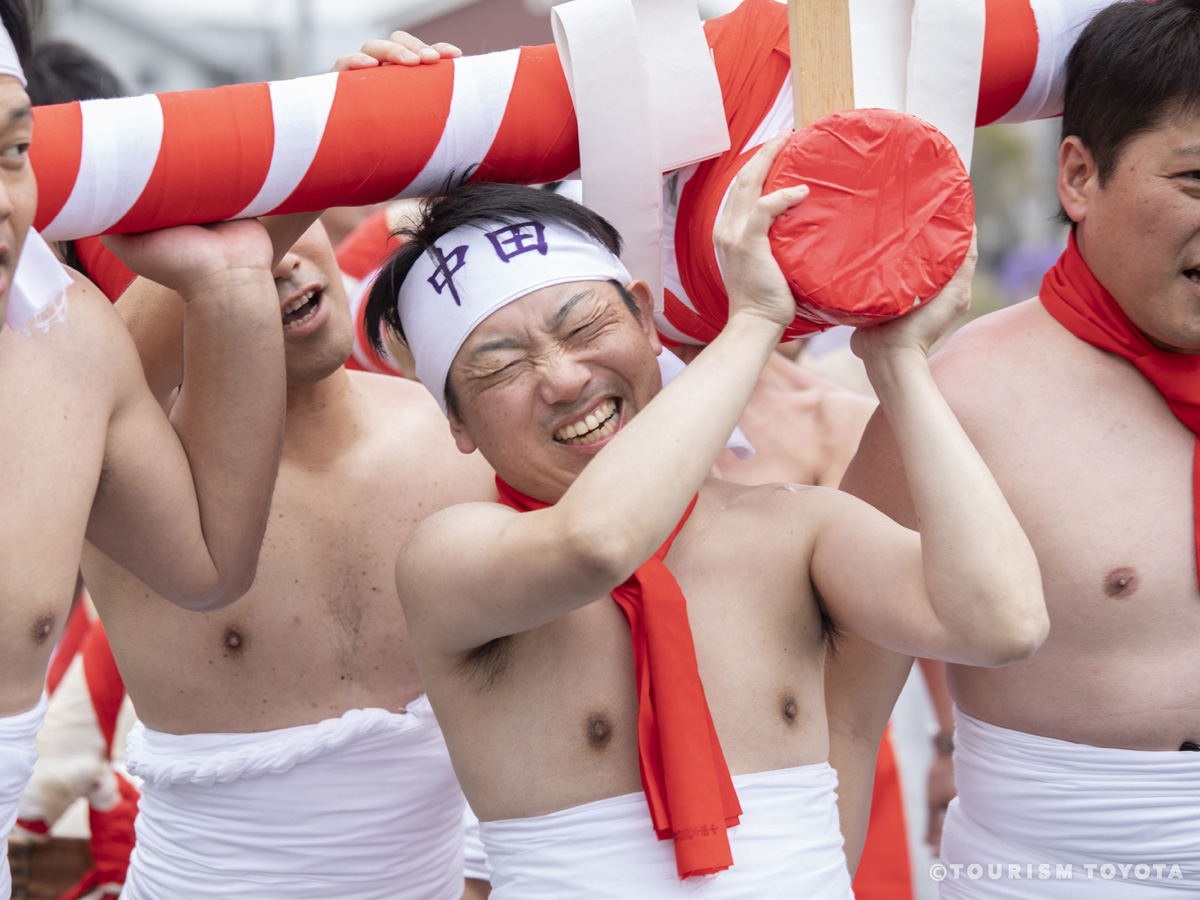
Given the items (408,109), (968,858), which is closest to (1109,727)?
(968,858)

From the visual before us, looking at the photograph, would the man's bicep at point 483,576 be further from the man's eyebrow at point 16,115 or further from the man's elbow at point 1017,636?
the man's eyebrow at point 16,115

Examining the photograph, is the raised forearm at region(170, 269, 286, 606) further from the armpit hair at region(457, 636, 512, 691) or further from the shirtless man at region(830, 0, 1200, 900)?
the shirtless man at region(830, 0, 1200, 900)

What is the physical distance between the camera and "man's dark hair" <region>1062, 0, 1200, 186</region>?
2.04m

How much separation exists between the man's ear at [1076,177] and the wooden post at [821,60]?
55cm

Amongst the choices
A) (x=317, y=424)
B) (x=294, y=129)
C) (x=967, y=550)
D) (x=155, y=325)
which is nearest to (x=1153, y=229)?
(x=967, y=550)

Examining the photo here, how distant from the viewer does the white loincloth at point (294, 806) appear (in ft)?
8.14

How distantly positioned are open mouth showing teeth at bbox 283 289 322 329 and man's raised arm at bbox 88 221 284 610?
352 mm

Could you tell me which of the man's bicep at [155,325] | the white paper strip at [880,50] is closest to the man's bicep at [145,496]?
the man's bicep at [155,325]

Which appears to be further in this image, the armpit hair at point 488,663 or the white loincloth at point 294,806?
the white loincloth at point 294,806

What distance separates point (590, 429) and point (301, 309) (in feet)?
2.68

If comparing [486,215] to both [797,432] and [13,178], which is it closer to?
[13,178]

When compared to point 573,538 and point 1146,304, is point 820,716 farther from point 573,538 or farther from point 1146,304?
point 1146,304

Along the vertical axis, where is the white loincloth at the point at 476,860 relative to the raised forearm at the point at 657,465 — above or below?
below

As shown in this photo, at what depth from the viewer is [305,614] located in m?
2.53
